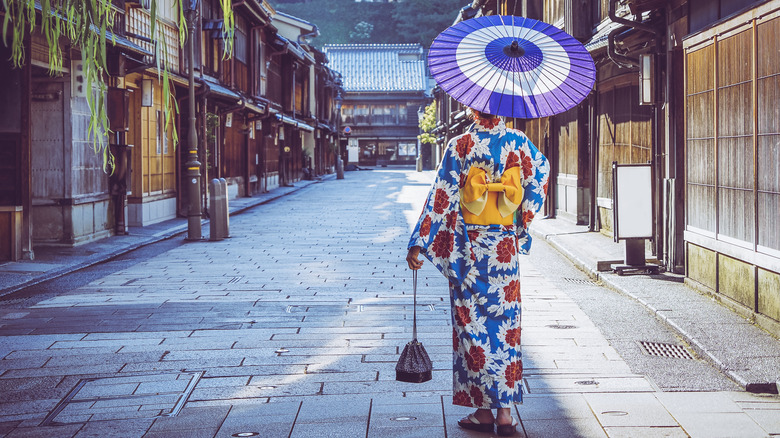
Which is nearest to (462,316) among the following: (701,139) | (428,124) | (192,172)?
(701,139)

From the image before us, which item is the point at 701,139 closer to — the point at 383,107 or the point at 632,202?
the point at 632,202

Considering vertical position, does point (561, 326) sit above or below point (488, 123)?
below

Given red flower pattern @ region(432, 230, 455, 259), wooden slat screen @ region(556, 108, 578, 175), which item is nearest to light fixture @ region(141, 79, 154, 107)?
wooden slat screen @ region(556, 108, 578, 175)

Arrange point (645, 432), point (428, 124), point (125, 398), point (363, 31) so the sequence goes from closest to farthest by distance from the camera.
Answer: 1. point (645, 432)
2. point (125, 398)
3. point (428, 124)
4. point (363, 31)

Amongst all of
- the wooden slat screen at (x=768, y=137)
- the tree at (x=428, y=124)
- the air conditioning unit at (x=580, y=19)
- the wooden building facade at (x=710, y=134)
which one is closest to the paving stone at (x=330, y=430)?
the wooden building facade at (x=710, y=134)

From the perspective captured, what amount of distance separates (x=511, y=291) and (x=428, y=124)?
65705 mm

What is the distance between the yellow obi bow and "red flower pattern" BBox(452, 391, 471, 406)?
0.98 metres

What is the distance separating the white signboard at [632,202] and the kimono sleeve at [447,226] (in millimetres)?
6097

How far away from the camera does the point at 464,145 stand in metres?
4.83

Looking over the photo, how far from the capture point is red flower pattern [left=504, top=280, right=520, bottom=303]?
4727mm

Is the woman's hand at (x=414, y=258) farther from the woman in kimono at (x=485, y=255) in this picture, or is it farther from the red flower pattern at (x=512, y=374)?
the red flower pattern at (x=512, y=374)

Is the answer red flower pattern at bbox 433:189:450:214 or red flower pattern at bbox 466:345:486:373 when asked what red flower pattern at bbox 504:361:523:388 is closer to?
red flower pattern at bbox 466:345:486:373

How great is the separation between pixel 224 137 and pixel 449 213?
22.8 metres

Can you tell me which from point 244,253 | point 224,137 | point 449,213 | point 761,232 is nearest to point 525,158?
point 449,213
